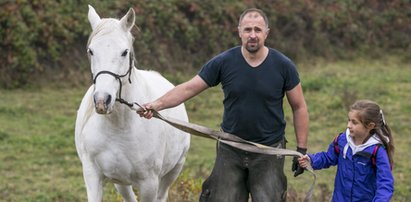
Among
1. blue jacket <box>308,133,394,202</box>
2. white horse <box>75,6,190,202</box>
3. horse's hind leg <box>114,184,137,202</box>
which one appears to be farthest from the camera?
horse's hind leg <box>114,184,137,202</box>

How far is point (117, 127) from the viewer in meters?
6.20

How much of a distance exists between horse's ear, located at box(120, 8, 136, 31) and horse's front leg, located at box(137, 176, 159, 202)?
1.20 meters

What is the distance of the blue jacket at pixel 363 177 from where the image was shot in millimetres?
5273

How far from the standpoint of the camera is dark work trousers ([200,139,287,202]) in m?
6.02

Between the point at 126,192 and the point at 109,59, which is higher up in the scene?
the point at 109,59

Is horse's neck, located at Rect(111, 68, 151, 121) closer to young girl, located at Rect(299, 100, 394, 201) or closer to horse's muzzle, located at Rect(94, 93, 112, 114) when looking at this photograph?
horse's muzzle, located at Rect(94, 93, 112, 114)

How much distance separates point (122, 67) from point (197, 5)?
11.9 meters

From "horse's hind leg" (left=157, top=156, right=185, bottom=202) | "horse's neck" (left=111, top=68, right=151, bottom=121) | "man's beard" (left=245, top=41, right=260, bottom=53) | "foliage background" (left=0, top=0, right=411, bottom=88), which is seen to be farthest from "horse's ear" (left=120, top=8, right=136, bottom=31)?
"foliage background" (left=0, top=0, right=411, bottom=88)

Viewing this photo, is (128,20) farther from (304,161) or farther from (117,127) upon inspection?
(304,161)

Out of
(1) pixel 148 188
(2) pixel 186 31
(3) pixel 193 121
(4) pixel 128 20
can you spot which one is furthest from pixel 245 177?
(2) pixel 186 31

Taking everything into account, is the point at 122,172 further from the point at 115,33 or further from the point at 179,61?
the point at 179,61

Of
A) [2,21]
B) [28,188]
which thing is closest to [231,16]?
[2,21]

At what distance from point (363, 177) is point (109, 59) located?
183 centimetres

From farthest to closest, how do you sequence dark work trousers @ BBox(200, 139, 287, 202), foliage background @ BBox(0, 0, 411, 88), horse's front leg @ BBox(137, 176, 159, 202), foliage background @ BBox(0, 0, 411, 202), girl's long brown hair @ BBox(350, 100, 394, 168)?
1. foliage background @ BBox(0, 0, 411, 88)
2. foliage background @ BBox(0, 0, 411, 202)
3. horse's front leg @ BBox(137, 176, 159, 202)
4. dark work trousers @ BBox(200, 139, 287, 202)
5. girl's long brown hair @ BBox(350, 100, 394, 168)
